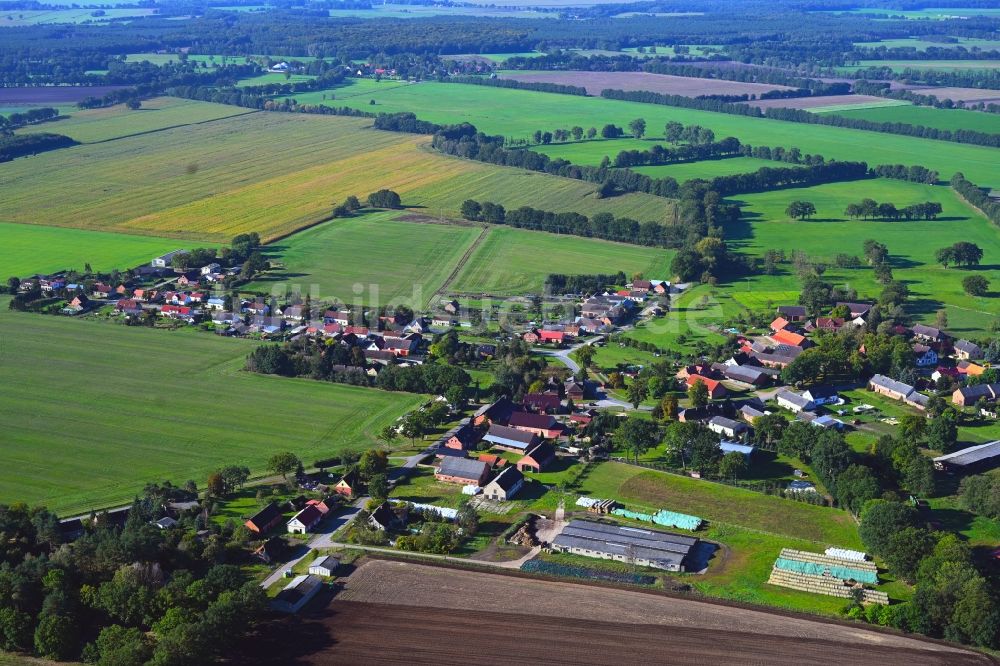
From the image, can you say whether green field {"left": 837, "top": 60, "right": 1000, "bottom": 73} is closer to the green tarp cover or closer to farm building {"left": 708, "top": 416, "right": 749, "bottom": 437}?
farm building {"left": 708, "top": 416, "right": 749, "bottom": 437}

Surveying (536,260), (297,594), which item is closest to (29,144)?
(536,260)

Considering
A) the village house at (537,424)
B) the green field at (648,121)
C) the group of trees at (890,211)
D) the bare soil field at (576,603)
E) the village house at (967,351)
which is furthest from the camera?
the green field at (648,121)

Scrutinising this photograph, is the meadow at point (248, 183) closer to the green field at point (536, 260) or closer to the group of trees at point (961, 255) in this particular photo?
the green field at point (536, 260)

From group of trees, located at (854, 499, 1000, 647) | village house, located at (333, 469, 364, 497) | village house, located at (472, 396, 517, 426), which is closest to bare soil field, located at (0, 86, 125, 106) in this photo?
village house, located at (472, 396, 517, 426)

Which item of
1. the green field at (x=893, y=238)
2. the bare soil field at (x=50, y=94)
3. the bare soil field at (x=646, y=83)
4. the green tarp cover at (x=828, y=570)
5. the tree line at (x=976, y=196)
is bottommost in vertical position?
the green tarp cover at (x=828, y=570)

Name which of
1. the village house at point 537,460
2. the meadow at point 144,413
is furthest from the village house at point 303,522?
the village house at point 537,460

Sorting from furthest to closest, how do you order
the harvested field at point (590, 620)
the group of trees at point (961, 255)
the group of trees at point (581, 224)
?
the group of trees at point (581, 224) < the group of trees at point (961, 255) < the harvested field at point (590, 620)

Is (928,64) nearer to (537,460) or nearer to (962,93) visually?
(962,93)
